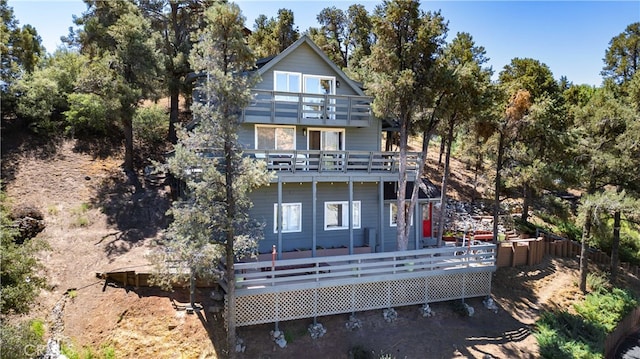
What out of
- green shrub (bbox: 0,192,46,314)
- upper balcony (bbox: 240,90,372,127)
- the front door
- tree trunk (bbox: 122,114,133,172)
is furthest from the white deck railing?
tree trunk (bbox: 122,114,133,172)

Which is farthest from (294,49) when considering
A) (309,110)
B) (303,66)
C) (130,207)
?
(130,207)

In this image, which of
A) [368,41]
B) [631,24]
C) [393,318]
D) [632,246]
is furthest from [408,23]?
[631,24]

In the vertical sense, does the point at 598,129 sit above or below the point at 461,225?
above

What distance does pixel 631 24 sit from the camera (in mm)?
31922

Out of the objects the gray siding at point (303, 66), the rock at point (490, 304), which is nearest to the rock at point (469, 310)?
the rock at point (490, 304)

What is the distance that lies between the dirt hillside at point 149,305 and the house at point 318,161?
3.72 metres

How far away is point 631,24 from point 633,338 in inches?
1063

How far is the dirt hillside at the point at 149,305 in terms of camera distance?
12289 millimetres

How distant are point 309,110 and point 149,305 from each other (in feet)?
31.6

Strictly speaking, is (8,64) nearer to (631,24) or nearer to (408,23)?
(408,23)

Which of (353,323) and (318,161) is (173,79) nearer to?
(318,161)

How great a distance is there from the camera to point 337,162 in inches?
664

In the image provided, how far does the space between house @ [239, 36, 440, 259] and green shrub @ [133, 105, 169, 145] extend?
11968 mm

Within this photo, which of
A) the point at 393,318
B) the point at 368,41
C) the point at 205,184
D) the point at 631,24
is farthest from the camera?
the point at 631,24
